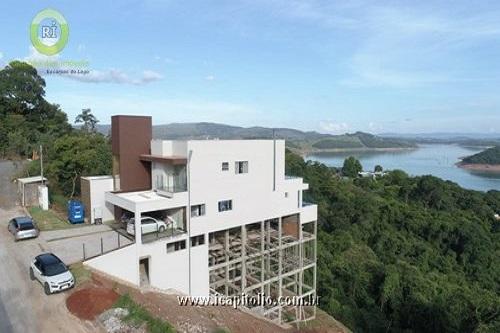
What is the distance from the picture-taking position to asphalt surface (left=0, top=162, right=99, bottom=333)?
1101cm

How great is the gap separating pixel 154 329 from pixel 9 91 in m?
42.5

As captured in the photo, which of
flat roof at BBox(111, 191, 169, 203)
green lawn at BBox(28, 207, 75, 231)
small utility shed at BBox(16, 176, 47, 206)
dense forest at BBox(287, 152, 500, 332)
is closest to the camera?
flat roof at BBox(111, 191, 169, 203)

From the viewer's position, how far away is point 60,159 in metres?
27.2

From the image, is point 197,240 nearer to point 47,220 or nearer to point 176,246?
point 176,246

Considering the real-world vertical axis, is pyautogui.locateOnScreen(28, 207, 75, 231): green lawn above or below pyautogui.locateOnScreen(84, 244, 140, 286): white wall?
above

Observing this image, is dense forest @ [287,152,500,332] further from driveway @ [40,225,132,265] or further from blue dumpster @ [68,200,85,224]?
blue dumpster @ [68,200,85,224]

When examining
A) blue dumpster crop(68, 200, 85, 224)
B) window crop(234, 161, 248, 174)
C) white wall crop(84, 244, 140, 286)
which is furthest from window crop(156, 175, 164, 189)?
blue dumpster crop(68, 200, 85, 224)

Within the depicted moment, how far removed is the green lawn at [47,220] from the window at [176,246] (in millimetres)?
6384

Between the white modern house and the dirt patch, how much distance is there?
6.82 ft

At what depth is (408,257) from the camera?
41000mm

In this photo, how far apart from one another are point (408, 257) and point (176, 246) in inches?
1275

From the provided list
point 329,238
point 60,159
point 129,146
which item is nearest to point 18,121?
point 60,159

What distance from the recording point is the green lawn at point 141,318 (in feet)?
35.9

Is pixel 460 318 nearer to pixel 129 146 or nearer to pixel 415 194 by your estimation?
pixel 129 146
